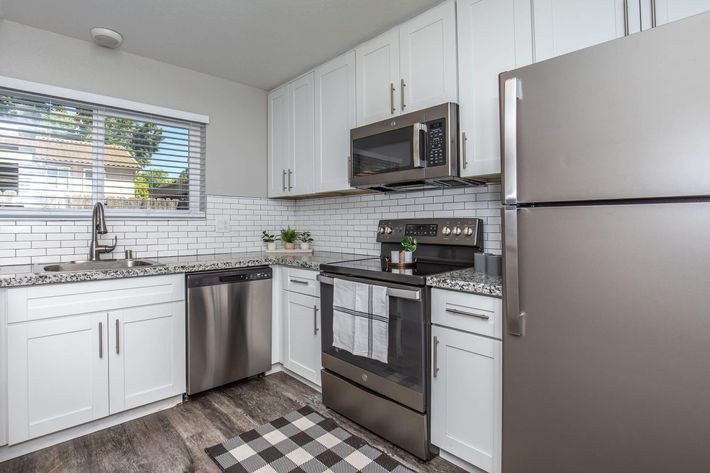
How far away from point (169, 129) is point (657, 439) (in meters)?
3.35

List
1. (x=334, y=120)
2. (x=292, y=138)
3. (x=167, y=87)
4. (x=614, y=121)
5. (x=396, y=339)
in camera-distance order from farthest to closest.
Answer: (x=292, y=138) < (x=167, y=87) < (x=334, y=120) < (x=396, y=339) < (x=614, y=121)

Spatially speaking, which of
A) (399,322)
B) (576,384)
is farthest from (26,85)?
(576,384)

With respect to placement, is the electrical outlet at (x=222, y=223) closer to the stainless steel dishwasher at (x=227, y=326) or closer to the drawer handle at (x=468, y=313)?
the stainless steel dishwasher at (x=227, y=326)

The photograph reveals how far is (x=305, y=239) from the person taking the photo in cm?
340

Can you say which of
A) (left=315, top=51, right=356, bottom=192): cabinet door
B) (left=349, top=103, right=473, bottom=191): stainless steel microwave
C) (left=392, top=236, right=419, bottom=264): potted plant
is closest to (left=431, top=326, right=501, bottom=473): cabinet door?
(left=392, top=236, right=419, bottom=264): potted plant

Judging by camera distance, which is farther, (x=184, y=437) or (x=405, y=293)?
(x=184, y=437)

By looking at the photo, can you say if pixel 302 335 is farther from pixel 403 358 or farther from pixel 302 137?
pixel 302 137

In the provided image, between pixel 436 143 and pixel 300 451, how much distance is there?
5.67ft

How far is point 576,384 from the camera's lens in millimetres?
1291

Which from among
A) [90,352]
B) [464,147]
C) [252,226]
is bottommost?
[90,352]

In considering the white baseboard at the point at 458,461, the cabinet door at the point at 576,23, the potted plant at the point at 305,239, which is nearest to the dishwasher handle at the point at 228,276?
the potted plant at the point at 305,239

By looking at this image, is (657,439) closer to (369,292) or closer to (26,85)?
(369,292)

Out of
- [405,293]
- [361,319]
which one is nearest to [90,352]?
[361,319]

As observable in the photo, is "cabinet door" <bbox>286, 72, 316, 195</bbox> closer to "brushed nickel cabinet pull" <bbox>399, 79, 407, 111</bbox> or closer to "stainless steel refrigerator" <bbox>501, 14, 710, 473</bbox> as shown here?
"brushed nickel cabinet pull" <bbox>399, 79, 407, 111</bbox>
